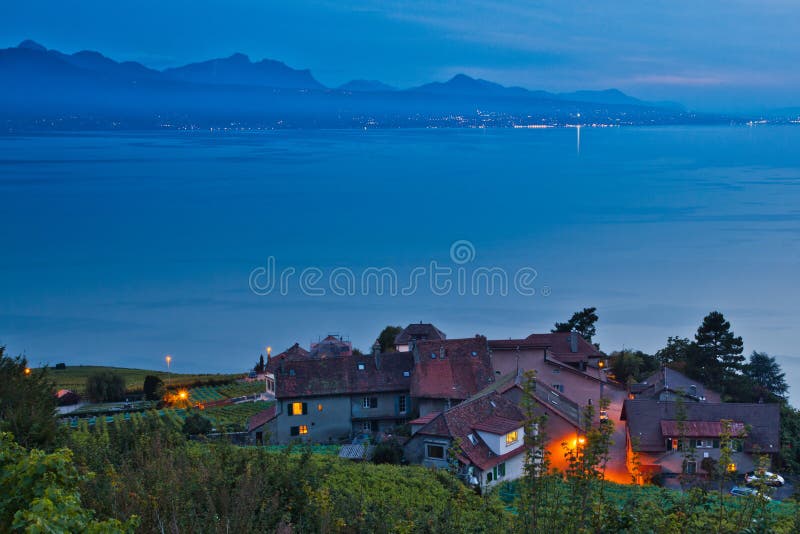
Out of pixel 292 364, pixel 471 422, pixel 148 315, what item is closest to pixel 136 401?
pixel 292 364

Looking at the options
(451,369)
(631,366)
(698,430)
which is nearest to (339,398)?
(451,369)

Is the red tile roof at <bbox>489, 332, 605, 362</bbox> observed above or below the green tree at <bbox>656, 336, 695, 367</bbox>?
above

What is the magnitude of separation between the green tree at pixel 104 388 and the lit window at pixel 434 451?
24.4 m

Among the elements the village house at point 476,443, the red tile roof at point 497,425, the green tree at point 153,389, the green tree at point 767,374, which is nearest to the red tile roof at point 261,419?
the village house at point 476,443

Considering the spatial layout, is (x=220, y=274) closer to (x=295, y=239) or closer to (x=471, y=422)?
(x=295, y=239)

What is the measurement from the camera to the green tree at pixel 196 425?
2456cm

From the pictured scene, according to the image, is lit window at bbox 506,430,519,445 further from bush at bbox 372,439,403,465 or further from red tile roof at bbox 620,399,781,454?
red tile roof at bbox 620,399,781,454

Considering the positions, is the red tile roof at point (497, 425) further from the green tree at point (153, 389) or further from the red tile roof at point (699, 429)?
the green tree at point (153, 389)

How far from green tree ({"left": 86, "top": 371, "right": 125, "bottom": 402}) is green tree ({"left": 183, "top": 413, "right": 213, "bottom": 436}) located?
15893 mm

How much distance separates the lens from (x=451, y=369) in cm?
2841

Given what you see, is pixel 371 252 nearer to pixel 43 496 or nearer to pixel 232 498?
pixel 232 498

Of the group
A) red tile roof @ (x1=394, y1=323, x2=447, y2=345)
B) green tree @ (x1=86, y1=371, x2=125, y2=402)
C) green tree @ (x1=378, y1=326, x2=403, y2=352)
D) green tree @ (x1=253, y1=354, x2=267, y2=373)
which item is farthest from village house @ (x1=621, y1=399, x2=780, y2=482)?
green tree @ (x1=86, y1=371, x2=125, y2=402)

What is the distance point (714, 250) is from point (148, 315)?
49461 millimetres

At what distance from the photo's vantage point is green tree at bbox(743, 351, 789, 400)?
34.8m
